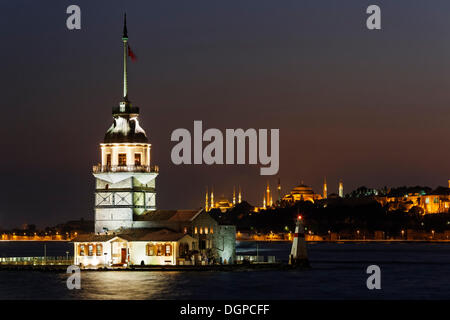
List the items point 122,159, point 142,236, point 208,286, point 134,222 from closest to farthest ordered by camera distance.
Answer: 1. point 208,286
2. point 142,236
3. point 134,222
4. point 122,159

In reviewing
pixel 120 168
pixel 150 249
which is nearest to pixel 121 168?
pixel 120 168

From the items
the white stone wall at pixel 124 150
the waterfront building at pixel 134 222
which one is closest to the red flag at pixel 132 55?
the waterfront building at pixel 134 222

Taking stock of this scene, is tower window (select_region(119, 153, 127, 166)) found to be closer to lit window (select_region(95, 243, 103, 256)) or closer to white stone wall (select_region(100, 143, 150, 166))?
white stone wall (select_region(100, 143, 150, 166))

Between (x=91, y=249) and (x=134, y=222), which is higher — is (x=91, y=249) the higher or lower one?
the lower one

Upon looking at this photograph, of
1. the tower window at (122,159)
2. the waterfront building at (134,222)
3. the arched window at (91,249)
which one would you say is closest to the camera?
the waterfront building at (134,222)

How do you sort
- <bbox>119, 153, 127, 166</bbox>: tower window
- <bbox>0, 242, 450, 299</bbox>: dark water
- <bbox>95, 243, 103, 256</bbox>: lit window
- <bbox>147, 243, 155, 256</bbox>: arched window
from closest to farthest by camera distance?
<bbox>0, 242, 450, 299</bbox>: dark water → <bbox>147, 243, 155, 256</bbox>: arched window → <bbox>95, 243, 103, 256</bbox>: lit window → <bbox>119, 153, 127, 166</bbox>: tower window

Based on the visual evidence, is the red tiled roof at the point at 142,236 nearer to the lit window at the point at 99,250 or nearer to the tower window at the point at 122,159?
the lit window at the point at 99,250

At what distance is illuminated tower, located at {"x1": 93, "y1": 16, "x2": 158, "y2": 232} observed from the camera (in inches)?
3565

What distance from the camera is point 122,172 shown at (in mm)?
90500

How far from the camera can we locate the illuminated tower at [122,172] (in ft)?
297

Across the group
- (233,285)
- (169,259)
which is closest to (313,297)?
(233,285)

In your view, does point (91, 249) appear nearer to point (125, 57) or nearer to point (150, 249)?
point (150, 249)

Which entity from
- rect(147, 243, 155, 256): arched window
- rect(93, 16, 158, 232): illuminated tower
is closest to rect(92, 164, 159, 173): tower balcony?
rect(93, 16, 158, 232): illuminated tower
